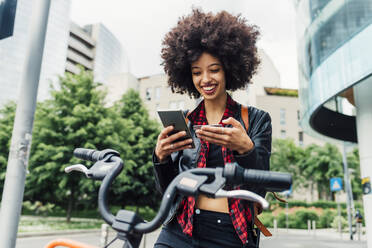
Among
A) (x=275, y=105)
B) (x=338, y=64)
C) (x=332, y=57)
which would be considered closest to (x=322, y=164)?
(x=275, y=105)

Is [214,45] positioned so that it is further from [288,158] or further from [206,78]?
[288,158]

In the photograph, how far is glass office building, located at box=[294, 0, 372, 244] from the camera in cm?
1226

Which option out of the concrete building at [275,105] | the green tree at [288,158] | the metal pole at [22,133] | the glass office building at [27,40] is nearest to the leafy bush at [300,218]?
the green tree at [288,158]

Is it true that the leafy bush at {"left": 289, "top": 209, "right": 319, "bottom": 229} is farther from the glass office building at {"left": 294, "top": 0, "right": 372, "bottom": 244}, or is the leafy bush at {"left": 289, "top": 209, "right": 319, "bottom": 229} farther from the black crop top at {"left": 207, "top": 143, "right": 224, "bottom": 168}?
the black crop top at {"left": 207, "top": 143, "right": 224, "bottom": 168}

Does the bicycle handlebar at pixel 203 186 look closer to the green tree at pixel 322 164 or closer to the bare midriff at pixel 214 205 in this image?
the bare midriff at pixel 214 205

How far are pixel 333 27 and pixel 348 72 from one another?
2.55 metres

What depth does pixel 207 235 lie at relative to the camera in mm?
1713

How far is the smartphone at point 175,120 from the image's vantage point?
5.02 ft

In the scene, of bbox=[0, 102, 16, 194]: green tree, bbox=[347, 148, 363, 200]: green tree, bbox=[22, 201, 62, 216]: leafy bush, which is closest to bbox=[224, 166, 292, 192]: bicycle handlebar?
bbox=[0, 102, 16, 194]: green tree

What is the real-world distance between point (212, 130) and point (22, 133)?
160 inches

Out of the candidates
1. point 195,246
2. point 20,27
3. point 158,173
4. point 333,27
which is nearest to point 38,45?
point 20,27

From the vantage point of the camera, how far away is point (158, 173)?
5.91 feet

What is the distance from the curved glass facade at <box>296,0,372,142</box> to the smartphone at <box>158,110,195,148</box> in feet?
39.0

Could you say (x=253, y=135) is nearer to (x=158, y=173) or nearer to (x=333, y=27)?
(x=158, y=173)
